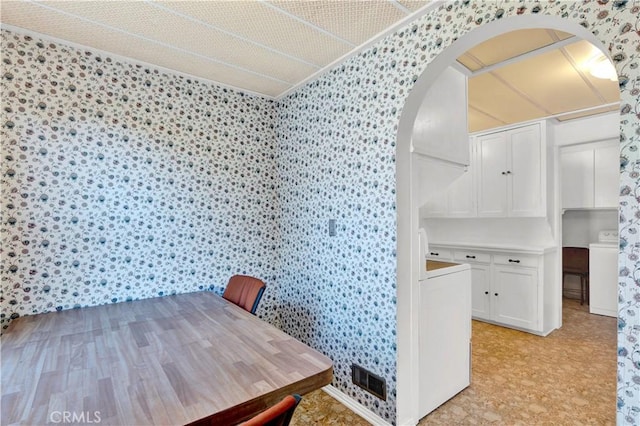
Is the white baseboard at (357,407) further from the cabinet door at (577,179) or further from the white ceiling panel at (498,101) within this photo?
the cabinet door at (577,179)

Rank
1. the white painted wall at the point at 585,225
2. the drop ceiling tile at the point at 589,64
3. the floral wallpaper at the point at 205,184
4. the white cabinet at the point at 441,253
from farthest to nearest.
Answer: the white painted wall at the point at 585,225 → the white cabinet at the point at 441,253 → the drop ceiling tile at the point at 589,64 → the floral wallpaper at the point at 205,184

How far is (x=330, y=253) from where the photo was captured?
227cm

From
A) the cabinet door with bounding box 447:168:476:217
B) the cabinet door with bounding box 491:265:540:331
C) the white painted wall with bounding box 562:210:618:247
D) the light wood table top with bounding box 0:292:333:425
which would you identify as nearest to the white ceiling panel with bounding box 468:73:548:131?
the cabinet door with bounding box 447:168:476:217

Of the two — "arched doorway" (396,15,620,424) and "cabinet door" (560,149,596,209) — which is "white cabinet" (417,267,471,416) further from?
"cabinet door" (560,149,596,209)

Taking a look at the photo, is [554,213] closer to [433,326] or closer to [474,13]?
[433,326]

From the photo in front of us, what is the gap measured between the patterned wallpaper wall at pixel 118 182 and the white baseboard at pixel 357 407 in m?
0.87

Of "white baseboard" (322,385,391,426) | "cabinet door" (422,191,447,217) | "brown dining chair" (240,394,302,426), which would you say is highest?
"cabinet door" (422,191,447,217)

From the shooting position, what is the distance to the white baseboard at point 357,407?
1883 millimetres

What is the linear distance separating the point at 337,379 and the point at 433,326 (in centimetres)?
76

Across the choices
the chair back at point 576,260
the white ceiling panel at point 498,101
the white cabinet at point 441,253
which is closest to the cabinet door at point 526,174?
the white ceiling panel at point 498,101

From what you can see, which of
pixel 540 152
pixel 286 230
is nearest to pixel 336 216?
pixel 286 230

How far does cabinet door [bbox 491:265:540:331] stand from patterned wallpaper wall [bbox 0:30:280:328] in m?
2.65

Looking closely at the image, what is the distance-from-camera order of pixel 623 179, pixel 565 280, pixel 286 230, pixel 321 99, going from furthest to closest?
pixel 565 280, pixel 286 230, pixel 321 99, pixel 623 179

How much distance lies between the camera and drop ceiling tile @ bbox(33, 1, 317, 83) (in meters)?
1.61
